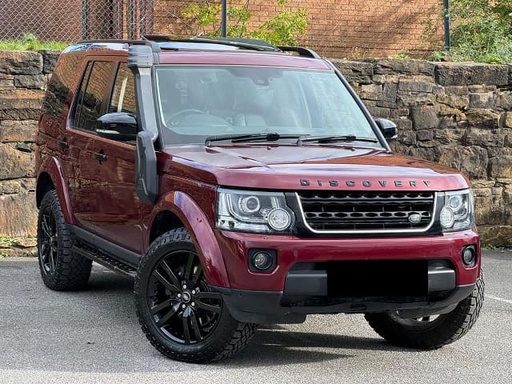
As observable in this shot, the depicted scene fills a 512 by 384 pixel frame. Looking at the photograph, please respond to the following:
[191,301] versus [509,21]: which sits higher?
[509,21]

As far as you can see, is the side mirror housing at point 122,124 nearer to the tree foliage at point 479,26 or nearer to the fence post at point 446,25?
the tree foliage at point 479,26

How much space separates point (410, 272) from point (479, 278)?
0.64 meters

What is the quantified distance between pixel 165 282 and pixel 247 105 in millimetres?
1484

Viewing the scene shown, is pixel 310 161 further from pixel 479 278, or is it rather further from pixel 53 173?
pixel 53 173

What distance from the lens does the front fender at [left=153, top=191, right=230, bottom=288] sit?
19.4 ft

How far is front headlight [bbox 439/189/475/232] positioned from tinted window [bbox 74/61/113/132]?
273 cm

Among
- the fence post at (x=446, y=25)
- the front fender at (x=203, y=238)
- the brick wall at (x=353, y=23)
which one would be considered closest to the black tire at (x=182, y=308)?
the front fender at (x=203, y=238)

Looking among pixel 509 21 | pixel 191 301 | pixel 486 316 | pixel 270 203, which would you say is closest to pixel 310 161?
pixel 270 203

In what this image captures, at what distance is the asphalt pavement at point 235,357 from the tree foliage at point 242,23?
688 cm

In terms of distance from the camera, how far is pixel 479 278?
649 centimetres

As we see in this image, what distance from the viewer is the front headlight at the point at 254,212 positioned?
5.84 m

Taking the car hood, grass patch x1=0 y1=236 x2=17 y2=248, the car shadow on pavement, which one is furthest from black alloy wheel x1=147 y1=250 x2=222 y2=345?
grass patch x1=0 y1=236 x2=17 y2=248

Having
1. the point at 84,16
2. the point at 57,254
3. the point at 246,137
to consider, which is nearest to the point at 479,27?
the point at 84,16

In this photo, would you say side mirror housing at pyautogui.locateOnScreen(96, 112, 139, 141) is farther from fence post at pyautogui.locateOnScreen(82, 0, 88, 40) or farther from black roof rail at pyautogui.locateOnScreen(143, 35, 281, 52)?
fence post at pyautogui.locateOnScreen(82, 0, 88, 40)
